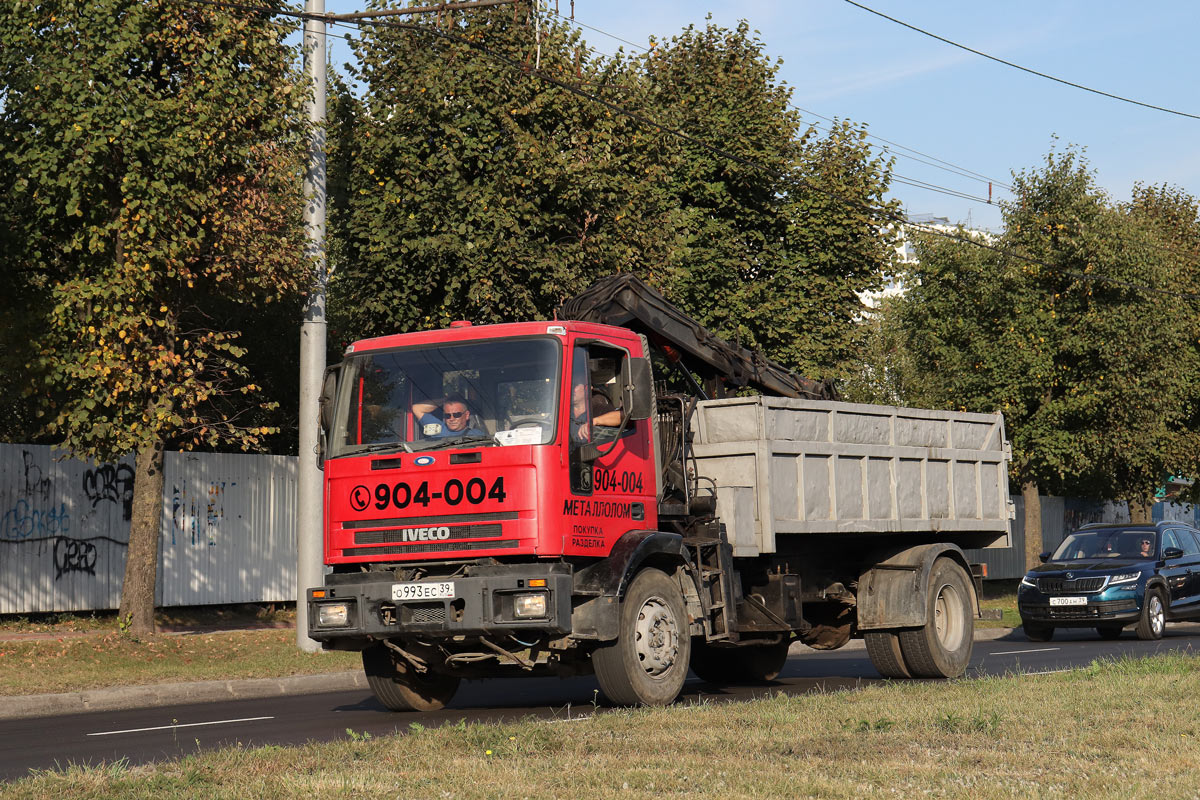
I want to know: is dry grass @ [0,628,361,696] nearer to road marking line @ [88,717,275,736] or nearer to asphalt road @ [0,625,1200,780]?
asphalt road @ [0,625,1200,780]

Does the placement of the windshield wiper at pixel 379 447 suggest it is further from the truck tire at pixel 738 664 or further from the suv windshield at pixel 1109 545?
the suv windshield at pixel 1109 545

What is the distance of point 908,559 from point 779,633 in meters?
1.82

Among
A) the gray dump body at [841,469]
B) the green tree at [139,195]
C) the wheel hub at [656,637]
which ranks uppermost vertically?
the green tree at [139,195]

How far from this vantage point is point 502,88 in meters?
19.8

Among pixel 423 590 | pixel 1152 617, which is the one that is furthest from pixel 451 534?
pixel 1152 617

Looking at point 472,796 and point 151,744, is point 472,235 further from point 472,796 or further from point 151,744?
point 472,796

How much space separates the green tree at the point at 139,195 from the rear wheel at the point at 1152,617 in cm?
1292

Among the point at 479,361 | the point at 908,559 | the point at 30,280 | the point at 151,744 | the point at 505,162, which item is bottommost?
the point at 151,744

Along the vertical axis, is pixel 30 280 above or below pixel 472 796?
above

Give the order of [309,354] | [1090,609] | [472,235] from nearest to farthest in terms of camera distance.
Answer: [309,354]
[472,235]
[1090,609]

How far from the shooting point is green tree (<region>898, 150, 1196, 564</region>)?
31.8 metres

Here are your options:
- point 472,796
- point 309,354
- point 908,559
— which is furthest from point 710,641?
point 309,354

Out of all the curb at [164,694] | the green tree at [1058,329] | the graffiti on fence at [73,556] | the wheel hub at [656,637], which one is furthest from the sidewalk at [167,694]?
the green tree at [1058,329]

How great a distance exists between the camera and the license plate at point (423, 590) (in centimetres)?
1040
